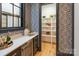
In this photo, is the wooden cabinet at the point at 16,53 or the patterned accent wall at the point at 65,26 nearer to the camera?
the wooden cabinet at the point at 16,53

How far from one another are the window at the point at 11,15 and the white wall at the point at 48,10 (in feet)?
0.86

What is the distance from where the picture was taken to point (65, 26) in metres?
1.46

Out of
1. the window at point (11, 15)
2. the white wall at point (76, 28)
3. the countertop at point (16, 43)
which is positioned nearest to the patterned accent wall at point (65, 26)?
the white wall at point (76, 28)

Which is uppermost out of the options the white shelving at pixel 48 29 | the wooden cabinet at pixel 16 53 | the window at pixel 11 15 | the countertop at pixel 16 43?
the window at pixel 11 15

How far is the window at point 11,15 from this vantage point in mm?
1397

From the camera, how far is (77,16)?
1426mm

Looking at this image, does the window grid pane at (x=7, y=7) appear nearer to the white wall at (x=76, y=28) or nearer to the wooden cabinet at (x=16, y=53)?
the wooden cabinet at (x=16, y=53)

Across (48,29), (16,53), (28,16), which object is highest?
(28,16)

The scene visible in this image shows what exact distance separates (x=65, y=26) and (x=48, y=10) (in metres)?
0.26

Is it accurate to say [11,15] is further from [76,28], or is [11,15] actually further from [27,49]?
[76,28]

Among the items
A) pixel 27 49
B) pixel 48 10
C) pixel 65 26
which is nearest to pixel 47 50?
pixel 27 49

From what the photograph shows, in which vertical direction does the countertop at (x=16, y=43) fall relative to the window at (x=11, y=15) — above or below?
below

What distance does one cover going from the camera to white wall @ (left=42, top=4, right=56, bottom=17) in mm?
1438

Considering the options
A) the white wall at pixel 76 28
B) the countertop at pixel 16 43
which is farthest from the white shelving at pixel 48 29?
the white wall at pixel 76 28
